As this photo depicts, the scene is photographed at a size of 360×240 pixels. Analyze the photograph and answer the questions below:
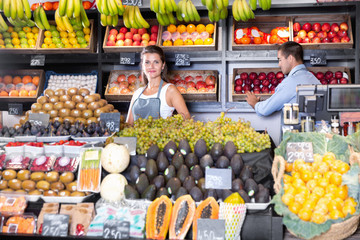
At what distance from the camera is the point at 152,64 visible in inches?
150

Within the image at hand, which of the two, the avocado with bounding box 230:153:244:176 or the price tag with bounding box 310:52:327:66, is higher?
the price tag with bounding box 310:52:327:66

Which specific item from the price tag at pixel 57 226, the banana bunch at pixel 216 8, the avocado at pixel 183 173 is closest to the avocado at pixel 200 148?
the avocado at pixel 183 173

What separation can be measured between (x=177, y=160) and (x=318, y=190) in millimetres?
810

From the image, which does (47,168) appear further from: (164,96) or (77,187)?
(164,96)

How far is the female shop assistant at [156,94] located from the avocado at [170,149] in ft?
4.09

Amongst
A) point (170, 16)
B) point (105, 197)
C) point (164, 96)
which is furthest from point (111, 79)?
point (105, 197)

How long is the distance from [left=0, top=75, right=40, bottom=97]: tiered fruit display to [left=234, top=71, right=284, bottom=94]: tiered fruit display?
2524 mm

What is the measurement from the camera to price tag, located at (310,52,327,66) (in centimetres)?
448

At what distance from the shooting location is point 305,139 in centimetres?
237

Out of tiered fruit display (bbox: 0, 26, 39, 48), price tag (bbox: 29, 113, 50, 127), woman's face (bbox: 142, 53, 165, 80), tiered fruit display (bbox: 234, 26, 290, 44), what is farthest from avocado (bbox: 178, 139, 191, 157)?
tiered fruit display (bbox: 0, 26, 39, 48)

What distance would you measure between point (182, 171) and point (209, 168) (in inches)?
7.3

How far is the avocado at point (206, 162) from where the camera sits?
2.36 meters

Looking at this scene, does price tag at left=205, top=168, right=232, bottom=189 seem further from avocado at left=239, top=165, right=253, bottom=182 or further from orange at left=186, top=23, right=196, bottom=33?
orange at left=186, top=23, right=196, bottom=33

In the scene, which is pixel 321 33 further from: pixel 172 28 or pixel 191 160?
pixel 191 160
